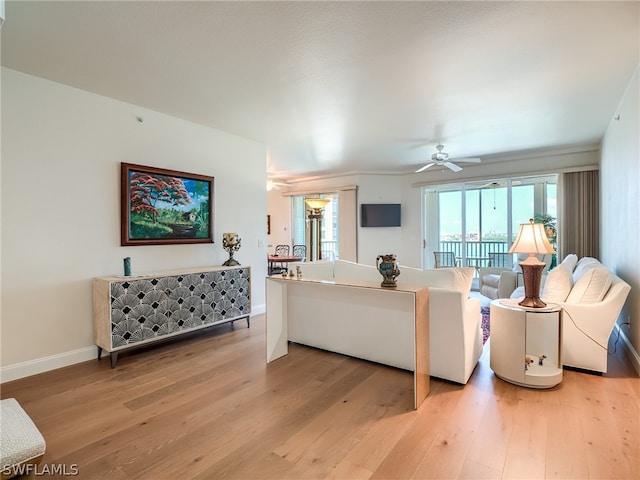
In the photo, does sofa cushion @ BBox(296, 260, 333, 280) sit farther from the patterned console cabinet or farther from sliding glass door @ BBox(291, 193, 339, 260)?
sliding glass door @ BBox(291, 193, 339, 260)

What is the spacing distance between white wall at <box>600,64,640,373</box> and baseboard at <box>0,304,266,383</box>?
5.00 metres

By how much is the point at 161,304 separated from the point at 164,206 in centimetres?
114

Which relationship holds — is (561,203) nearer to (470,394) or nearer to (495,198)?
(495,198)

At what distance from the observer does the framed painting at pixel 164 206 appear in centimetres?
349

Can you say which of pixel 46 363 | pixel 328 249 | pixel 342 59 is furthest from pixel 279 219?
pixel 342 59

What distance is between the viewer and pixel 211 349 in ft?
11.6

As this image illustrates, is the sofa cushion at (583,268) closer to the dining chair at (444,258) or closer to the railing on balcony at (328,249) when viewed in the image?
the dining chair at (444,258)

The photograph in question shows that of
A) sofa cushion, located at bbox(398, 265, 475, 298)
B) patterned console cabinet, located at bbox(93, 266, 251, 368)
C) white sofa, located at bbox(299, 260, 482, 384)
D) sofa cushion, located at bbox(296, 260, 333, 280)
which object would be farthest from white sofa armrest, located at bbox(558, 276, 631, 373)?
patterned console cabinet, located at bbox(93, 266, 251, 368)

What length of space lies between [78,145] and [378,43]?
2.89 meters

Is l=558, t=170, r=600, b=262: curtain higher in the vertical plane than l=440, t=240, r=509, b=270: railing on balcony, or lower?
higher

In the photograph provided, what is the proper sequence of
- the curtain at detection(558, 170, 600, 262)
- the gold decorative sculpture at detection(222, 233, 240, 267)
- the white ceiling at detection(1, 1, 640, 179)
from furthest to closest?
1. the curtain at detection(558, 170, 600, 262)
2. the gold decorative sculpture at detection(222, 233, 240, 267)
3. the white ceiling at detection(1, 1, 640, 179)

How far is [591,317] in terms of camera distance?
2807 millimetres

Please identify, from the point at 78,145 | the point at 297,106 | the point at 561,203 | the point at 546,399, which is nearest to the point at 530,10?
the point at 297,106

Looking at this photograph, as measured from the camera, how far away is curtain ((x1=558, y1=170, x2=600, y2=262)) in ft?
17.5
